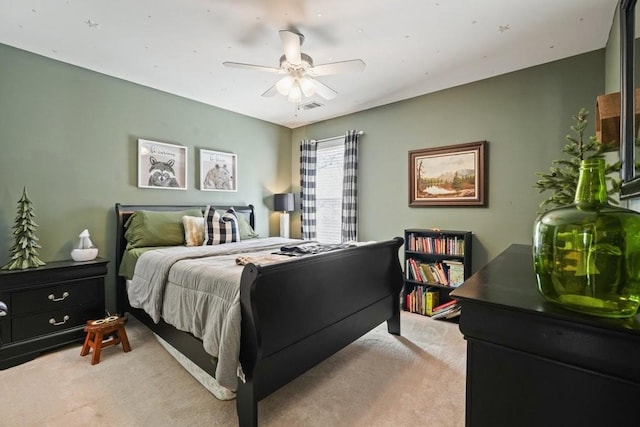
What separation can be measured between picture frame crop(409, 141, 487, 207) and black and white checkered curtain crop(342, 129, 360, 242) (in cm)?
85

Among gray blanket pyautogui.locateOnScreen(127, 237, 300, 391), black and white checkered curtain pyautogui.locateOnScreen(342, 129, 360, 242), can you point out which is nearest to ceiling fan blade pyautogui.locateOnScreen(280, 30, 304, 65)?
gray blanket pyautogui.locateOnScreen(127, 237, 300, 391)

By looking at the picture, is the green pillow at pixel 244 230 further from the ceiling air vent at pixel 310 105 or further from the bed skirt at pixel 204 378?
the ceiling air vent at pixel 310 105

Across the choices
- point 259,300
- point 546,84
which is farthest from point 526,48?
point 259,300

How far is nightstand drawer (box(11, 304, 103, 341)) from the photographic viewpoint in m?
2.29

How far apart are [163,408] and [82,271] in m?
1.67

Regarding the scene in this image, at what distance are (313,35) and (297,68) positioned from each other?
318 millimetres

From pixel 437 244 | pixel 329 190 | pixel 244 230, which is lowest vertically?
pixel 437 244

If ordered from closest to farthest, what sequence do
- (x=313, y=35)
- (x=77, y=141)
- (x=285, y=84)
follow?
(x=313, y=35)
(x=285, y=84)
(x=77, y=141)

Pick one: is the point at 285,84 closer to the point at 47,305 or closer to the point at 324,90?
the point at 324,90

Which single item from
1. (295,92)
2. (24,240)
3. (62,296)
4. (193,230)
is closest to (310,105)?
(295,92)

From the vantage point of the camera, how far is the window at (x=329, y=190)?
462 centimetres

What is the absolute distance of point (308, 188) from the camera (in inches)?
190

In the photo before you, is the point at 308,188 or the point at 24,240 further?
the point at 308,188

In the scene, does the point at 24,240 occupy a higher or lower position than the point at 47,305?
higher
